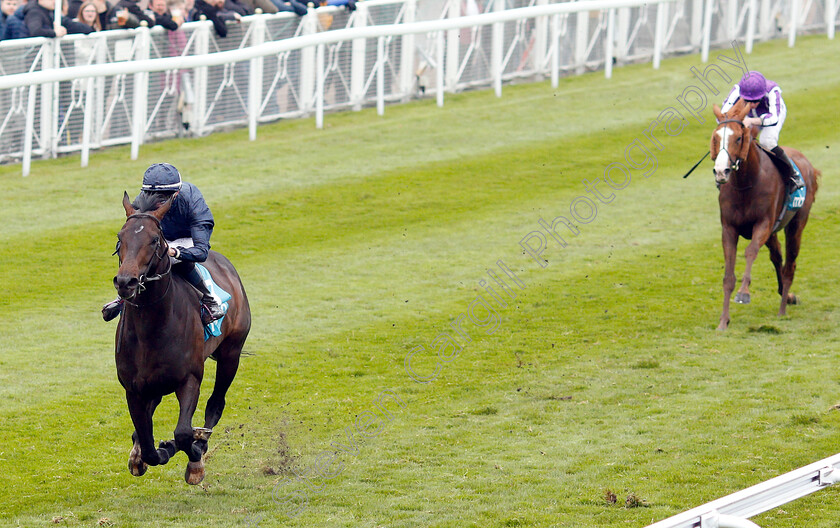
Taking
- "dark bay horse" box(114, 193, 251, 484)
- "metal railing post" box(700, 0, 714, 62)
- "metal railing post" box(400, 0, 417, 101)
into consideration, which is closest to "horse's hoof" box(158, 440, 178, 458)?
"dark bay horse" box(114, 193, 251, 484)

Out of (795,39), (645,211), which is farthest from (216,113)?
(795,39)

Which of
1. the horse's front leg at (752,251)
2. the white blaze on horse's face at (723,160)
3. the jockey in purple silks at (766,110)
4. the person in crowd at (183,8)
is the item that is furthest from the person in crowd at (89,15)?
the horse's front leg at (752,251)

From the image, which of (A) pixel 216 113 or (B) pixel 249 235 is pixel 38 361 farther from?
(A) pixel 216 113

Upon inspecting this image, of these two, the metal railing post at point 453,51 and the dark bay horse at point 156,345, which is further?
the metal railing post at point 453,51

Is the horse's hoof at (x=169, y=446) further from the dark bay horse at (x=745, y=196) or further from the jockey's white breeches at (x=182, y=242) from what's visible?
the dark bay horse at (x=745, y=196)

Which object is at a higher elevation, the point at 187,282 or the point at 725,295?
the point at 187,282

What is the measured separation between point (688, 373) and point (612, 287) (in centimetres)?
215

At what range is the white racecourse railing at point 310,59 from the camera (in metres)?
13.6

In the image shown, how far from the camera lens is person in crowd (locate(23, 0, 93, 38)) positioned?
13367 millimetres

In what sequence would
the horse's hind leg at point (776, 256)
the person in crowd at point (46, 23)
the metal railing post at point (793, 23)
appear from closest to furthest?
the horse's hind leg at point (776, 256) → the person in crowd at point (46, 23) → the metal railing post at point (793, 23)

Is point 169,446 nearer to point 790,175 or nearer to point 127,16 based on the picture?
point 790,175

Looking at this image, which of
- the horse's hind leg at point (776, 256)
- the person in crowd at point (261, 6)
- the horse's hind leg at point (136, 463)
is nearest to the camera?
the horse's hind leg at point (136, 463)

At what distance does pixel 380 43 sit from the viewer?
53.9ft

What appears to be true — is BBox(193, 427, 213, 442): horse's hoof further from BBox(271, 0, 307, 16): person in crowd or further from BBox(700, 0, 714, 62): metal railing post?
BBox(700, 0, 714, 62): metal railing post
